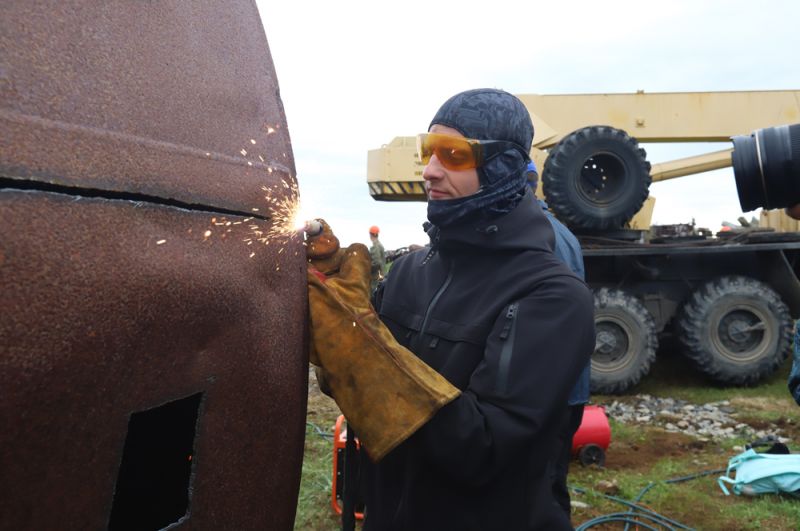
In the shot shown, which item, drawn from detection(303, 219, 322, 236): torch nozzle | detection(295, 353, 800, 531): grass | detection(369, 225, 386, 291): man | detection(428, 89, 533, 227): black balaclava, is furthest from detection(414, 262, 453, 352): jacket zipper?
detection(369, 225, 386, 291): man

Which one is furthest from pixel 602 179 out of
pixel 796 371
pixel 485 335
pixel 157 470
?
pixel 157 470

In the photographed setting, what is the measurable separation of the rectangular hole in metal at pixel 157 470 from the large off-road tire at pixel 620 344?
243 inches

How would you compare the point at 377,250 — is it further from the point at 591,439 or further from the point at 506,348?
the point at 506,348

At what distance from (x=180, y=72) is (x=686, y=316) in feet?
23.6

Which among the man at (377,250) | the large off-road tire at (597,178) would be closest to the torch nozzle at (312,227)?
the large off-road tire at (597,178)

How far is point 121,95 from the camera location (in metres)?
0.75

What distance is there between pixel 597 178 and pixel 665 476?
12.5 ft

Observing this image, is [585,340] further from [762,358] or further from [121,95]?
[762,358]

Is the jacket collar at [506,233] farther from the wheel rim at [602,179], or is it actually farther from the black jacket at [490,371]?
the wheel rim at [602,179]

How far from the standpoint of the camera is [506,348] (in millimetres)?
1100

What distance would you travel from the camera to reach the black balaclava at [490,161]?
1297mm

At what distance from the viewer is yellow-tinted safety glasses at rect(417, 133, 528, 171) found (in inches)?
50.6

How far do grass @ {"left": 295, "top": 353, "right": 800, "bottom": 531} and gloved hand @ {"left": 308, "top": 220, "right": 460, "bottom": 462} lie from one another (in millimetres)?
2701

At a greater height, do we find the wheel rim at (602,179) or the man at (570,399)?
the wheel rim at (602,179)
